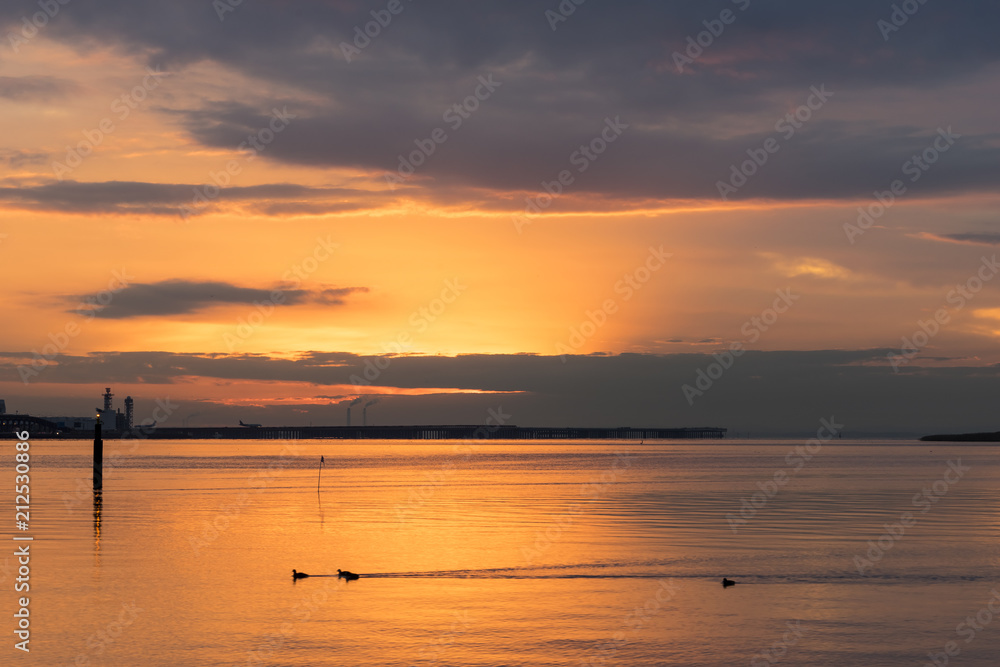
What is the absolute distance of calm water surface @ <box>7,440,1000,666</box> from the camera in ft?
85.4

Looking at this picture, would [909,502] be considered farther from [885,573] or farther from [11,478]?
[11,478]

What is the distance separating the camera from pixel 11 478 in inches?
4003

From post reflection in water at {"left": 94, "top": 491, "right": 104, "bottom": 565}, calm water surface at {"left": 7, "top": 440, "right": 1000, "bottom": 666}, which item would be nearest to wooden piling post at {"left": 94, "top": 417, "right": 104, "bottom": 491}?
post reflection in water at {"left": 94, "top": 491, "right": 104, "bottom": 565}

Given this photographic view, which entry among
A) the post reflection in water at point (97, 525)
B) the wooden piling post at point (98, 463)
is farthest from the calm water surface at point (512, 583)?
the wooden piling post at point (98, 463)

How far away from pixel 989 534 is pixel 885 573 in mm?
15026

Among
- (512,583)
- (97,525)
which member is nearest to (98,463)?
(97,525)

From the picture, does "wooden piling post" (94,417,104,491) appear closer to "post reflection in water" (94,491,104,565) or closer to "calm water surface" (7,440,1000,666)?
"post reflection in water" (94,491,104,565)

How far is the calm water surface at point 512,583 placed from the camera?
26.0m

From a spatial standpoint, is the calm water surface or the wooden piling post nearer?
the calm water surface

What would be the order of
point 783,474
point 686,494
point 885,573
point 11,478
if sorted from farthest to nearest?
point 783,474 → point 11,478 → point 686,494 → point 885,573

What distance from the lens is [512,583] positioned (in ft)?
114

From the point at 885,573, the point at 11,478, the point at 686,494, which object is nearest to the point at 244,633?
the point at 885,573

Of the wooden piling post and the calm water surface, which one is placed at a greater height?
the wooden piling post

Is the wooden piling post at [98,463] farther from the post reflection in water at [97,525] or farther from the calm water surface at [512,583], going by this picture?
the calm water surface at [512,583]
